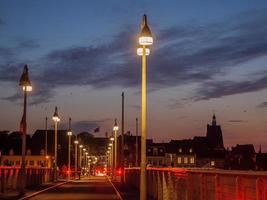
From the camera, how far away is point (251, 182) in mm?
14891

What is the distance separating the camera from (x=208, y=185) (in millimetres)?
20500

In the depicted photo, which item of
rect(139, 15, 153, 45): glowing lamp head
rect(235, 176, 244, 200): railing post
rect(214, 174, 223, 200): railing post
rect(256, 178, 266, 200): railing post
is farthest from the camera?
rect(139, 15, 153, 45): glowing lamp head

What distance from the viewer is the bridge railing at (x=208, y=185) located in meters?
14.7

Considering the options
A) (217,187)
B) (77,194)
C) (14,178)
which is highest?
(14,178)

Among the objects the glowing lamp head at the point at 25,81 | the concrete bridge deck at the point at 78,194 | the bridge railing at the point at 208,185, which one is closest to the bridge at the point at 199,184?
the bridge railing at the point at 208,185

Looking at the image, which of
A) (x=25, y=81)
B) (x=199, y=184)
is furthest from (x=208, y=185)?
(x=25, y=81)

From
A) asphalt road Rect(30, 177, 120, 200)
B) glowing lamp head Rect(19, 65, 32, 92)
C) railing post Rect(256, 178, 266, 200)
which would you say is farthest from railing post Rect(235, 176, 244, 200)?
glowing lamp head Rect(19, 65, 32, 92)

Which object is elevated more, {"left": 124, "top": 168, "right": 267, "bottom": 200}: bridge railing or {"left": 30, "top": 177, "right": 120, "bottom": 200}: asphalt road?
{"left": 124, "top": 168, "right": 267, "bottom": 200}: bridge railing

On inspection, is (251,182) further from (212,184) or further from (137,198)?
(137,198)

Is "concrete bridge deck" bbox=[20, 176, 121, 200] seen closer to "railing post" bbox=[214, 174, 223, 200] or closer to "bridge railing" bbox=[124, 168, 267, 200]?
"bridge railing" bbox=[124, 168, 267, 200]

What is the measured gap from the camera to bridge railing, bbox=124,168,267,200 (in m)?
14.7

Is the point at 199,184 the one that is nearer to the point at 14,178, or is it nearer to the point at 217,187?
the point at 217,187

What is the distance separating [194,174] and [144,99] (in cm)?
377

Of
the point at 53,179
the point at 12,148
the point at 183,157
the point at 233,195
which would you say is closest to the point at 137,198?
the point at 233,195
